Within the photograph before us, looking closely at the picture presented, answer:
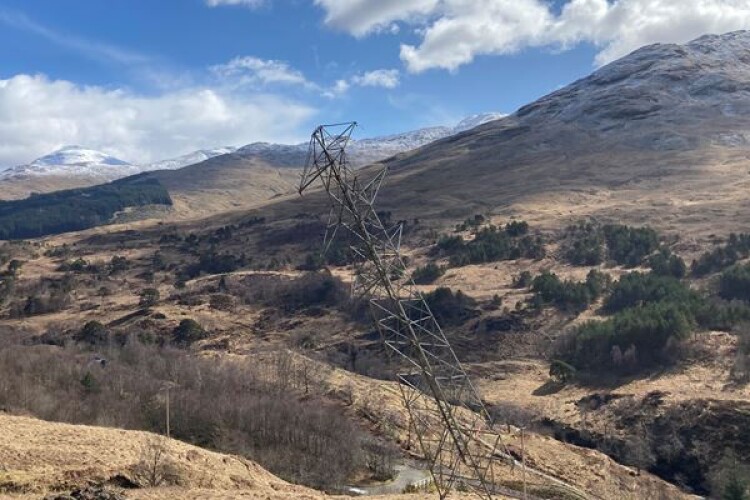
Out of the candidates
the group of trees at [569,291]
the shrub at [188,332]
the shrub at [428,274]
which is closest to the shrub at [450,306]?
the group of trees at [569,291]

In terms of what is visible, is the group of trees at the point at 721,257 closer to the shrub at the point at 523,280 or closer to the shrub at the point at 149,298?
the shrub at the point at 523,280

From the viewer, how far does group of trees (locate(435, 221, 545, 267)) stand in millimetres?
72812

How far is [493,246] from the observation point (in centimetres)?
7406

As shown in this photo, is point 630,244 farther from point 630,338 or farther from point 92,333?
point 92,333

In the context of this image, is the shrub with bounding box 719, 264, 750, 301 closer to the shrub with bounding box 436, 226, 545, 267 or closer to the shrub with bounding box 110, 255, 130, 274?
the shrub with bounding box 436, 226, 545, 267

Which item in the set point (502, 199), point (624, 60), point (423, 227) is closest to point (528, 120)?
point (624, 60)

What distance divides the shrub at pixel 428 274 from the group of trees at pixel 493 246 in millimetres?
3300

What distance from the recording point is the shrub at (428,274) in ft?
226

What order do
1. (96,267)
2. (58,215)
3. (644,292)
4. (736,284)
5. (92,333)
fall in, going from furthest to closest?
(58,215) → (96,267) → (92,333) → (644,292) → (736,284)

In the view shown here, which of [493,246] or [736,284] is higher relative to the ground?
[493,246]

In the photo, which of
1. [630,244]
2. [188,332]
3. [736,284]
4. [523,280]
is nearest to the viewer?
[736,284]

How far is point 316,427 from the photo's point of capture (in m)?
32.1

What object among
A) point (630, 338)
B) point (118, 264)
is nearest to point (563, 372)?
point (630, 338)

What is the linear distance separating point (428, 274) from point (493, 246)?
31.2 feet
